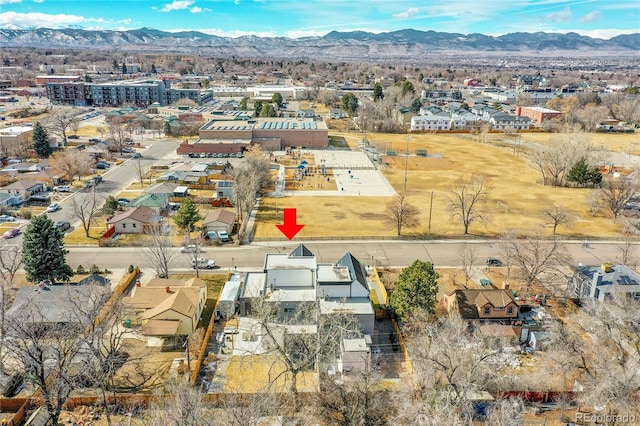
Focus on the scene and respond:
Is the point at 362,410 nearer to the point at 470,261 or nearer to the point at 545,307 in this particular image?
the point at 545,307

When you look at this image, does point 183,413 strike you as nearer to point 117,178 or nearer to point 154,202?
point 154,202

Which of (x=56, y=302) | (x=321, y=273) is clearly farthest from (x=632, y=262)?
(x=56, y=302)

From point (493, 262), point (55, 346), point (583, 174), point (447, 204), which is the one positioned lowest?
point (493, 262)

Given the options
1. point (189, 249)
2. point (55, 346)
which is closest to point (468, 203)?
point (189, 249)

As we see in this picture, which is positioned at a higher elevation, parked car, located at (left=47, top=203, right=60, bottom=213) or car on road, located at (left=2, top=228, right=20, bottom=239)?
parked car, located at (left=47, top=203, right=60, bottom=213)

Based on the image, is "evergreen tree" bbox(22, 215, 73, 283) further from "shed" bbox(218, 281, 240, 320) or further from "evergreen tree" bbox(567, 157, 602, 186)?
"evergreen tree" bbox(567, 157, 602, 186)

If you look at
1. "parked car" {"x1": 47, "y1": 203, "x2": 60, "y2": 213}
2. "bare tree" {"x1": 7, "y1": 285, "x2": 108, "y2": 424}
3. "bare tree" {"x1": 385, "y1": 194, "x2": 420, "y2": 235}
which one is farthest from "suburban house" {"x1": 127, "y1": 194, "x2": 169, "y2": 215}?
"bare tree" {"x1": 385, "y1": 194, "x2": 420, "y2": 235}

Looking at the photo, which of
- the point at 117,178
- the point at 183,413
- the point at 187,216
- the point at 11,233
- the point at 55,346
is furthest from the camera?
the point at 117,178
